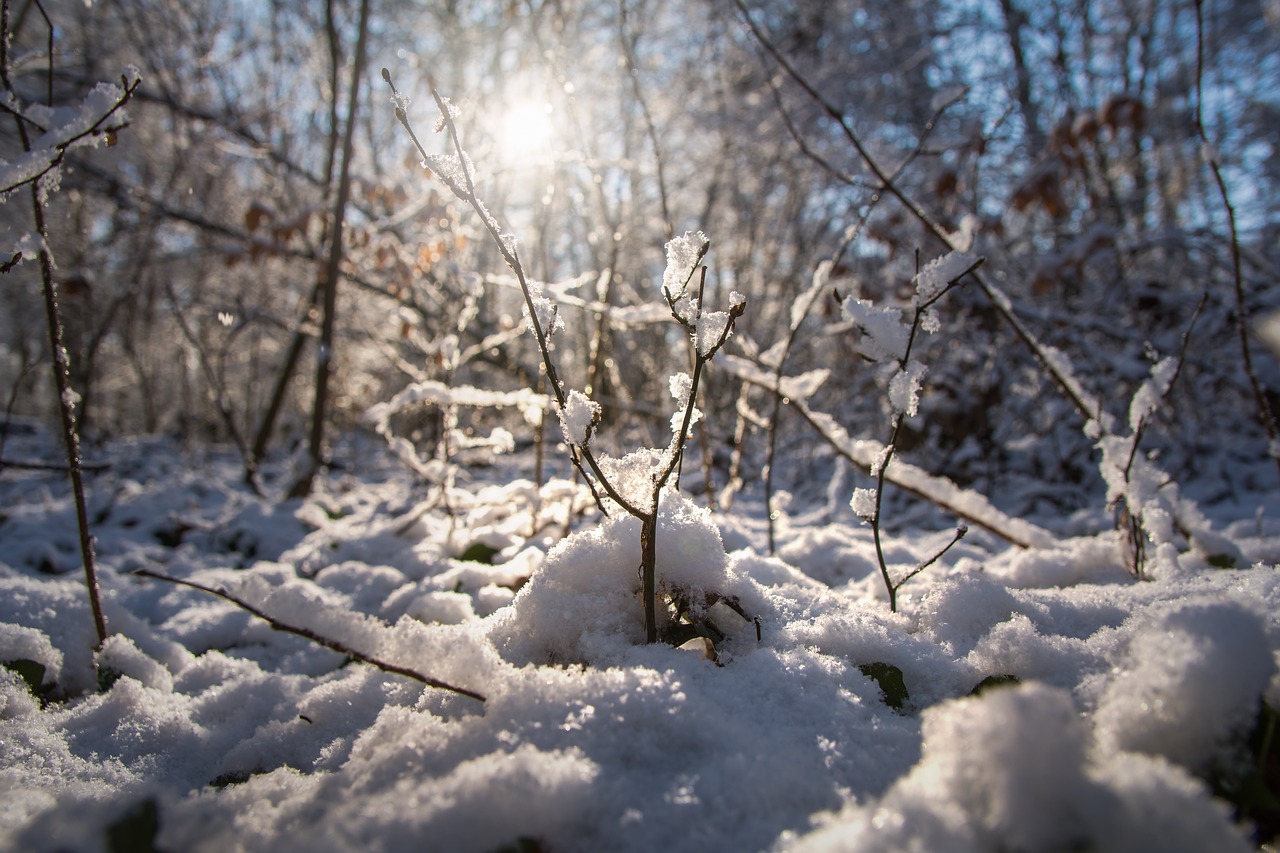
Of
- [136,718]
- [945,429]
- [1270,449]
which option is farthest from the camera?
[945,429]

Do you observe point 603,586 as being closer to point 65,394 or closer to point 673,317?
point 673,317

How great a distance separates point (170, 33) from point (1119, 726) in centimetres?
926

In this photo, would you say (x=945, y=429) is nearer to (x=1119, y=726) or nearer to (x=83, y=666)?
(x=1119, y=726)

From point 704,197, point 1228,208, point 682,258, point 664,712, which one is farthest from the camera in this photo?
point 704,197

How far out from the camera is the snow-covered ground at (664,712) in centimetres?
61

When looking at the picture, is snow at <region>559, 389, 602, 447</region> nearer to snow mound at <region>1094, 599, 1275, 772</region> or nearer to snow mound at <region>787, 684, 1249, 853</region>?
snow mound at <region>787, 684, 1249, 853</region>

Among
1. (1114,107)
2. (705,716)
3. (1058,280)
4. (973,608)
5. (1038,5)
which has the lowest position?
(705,716)

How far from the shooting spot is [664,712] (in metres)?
0.82

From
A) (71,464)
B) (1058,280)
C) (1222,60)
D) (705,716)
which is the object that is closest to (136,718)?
(71,464)

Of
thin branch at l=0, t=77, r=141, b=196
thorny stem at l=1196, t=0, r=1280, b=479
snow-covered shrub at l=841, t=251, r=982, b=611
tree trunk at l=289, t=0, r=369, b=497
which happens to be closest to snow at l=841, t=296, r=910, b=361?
A: snow-covered shrub at l=841, t=251, r=982, b=611

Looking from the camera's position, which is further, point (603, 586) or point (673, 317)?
point (603, 586)

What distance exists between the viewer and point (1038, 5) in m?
7.03

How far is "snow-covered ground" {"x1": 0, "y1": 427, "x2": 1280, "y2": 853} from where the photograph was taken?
2.00 ft

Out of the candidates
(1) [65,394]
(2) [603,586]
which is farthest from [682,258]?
(1) [65,394]
